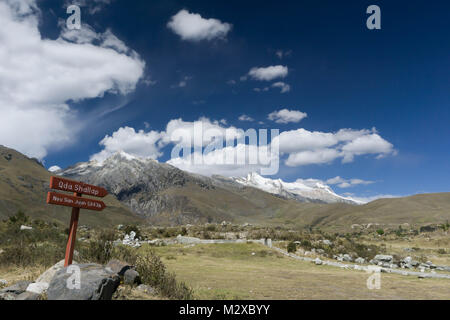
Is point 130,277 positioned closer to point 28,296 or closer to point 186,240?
point 28,296

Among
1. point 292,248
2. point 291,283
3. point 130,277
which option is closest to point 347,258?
point 292,248

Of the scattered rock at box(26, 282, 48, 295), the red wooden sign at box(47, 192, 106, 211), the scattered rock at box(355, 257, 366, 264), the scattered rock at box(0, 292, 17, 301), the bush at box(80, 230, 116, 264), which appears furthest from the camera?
the scattered rock at box(355, 257, 366, 264)

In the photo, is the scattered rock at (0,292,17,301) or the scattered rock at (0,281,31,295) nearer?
the scattered rock at (0,292,17,301)

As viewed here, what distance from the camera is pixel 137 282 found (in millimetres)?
10695

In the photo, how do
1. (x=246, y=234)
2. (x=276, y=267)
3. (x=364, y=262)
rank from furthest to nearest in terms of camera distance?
1. (x=246, y=234)
2. (x=364, y=262)
3. (x=276, y=267)

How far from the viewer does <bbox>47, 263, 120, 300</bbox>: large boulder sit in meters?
7.79

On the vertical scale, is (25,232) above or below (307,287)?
above

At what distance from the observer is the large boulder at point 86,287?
307 inches

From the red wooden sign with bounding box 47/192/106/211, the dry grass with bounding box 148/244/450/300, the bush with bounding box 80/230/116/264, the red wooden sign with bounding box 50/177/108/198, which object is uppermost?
the red wooden sign with bounding box 50/177/108/198

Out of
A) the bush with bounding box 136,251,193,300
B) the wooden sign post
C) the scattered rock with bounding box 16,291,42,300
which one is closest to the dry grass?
the bush with bounding box 136,251,193,300

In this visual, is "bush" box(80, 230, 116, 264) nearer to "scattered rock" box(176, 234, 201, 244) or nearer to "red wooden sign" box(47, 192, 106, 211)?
"red wooden sign" box(47, 192, 106, 211)
